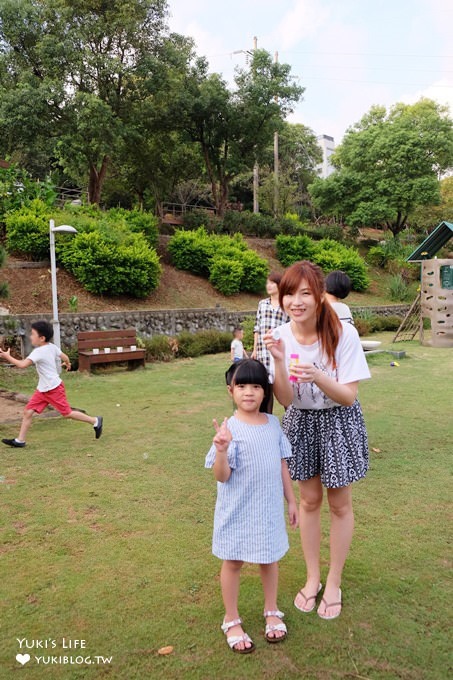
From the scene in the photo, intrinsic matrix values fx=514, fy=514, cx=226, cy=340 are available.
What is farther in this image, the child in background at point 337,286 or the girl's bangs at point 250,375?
the child in background at point 337,286

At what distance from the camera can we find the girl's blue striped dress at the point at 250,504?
2.23 m

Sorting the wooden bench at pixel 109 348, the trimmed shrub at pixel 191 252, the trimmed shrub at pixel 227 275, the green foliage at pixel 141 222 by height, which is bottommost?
the wooden bench at pixel 109 348

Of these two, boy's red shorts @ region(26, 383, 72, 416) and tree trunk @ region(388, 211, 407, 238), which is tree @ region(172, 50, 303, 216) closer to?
tree trunk @ region(388, 211, 407, 238)

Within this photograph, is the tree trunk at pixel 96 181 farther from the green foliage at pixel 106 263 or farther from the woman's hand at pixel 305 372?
the woman's hand at pixel 305 372

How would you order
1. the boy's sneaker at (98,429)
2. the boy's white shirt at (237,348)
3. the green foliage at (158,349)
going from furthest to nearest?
the green foliage at (158,349) < the boy's white shirt at (237,348) < the boy's sneaker at (98,429)

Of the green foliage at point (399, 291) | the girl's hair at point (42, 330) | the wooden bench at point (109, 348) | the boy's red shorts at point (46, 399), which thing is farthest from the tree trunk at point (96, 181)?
the boy's red shorts at point (46, 399)

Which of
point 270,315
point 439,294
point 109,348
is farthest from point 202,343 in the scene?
point 270,315

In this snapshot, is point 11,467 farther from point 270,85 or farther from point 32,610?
point 270,85

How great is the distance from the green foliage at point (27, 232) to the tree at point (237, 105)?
8.51 meters

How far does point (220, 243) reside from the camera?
64.0 ft

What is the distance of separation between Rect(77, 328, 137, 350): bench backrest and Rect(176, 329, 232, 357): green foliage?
1.85m

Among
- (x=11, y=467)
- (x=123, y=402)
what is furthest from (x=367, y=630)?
(x=123, y=402)

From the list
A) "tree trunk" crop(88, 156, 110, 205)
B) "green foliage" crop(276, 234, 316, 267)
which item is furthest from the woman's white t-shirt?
"green foliage" crop(276, 234, 316, 267)

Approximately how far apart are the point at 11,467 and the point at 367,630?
3412mm
